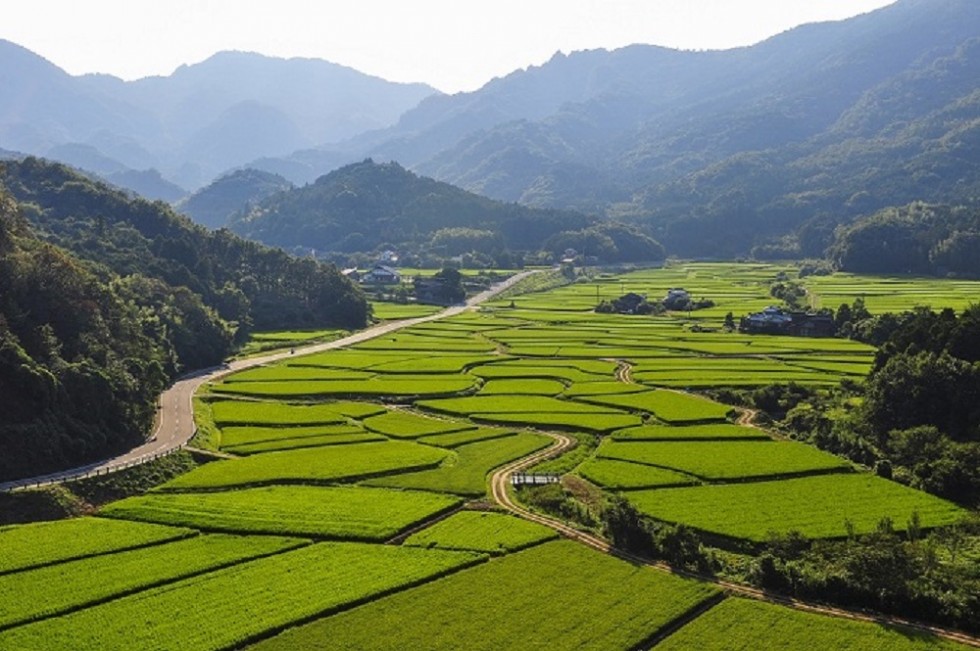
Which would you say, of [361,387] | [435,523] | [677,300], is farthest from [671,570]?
[677,300]

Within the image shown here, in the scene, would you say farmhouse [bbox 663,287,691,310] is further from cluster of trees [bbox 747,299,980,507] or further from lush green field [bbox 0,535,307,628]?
lush green field [bbox 0,535,307,628]

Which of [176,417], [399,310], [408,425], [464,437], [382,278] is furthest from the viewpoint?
[382,278]

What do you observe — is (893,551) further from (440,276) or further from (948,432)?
(440,276)

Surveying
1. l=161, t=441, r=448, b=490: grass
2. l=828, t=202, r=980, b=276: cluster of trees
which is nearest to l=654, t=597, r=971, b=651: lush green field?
l=161, t=441, r=448, b=490: grass

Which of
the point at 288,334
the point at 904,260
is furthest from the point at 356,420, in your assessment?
the point at 904,260

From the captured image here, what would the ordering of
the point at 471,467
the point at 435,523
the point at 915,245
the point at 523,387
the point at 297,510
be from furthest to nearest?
the point at 915,245
the point at 523,387
the point at 471,467
the point at 297,510
the point at 435,523

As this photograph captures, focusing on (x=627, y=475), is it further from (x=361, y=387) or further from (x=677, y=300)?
(x=677, y=300)

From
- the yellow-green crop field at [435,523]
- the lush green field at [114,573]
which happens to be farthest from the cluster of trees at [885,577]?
the lush green field at [114,573]


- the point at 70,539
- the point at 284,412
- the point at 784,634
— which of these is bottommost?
the point at 784,634
